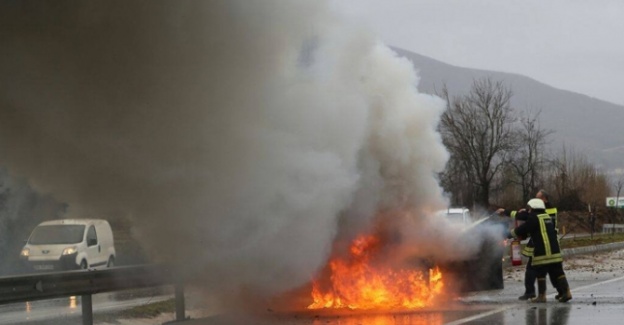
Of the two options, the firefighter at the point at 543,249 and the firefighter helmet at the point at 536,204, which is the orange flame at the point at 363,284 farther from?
the firefighter helmet at the point at 536,204

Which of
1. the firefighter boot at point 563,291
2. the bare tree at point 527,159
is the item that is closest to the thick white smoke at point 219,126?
the firefighter boot at point 563,291

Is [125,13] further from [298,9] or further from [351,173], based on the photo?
[351,173]

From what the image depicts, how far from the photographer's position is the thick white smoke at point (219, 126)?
10.6 m

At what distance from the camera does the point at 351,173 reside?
43.5ft

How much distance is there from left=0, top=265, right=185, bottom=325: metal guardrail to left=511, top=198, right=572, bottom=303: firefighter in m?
5.62

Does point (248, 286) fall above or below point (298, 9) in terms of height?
below

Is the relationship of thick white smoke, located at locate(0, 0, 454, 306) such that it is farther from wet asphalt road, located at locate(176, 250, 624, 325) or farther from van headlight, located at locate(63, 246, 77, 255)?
van headlight, located at locate(63, 246, 77, 255)

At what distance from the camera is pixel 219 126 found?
39.6ft

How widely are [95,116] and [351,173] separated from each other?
3.81m

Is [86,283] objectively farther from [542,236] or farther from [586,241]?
[586,241]

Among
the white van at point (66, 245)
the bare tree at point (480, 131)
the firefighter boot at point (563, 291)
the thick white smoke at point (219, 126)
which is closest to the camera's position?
the thick white smoke at point (219, 126)

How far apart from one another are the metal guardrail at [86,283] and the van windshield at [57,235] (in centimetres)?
1218

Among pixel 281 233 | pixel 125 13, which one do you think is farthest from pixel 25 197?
pixel 125 13

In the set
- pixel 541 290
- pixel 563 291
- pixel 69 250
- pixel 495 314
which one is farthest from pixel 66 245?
pixel 495 314
